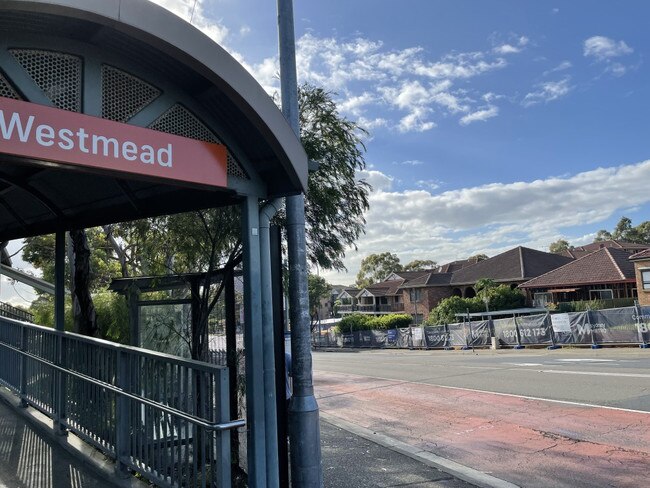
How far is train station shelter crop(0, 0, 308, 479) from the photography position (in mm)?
3076

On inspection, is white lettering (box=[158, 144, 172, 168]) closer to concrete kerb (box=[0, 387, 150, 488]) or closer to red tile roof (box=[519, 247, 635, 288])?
concrete kerb (box=[0, 387, 150, 488])

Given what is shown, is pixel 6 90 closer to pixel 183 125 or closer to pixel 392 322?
pixel 183 125

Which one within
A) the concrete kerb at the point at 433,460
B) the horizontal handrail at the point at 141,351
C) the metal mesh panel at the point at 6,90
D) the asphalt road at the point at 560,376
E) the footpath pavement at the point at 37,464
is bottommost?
the asphalt road at the point at 560,376

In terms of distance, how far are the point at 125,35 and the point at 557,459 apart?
753 centimetres

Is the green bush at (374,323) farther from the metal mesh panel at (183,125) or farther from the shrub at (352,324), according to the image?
the metal mesh panel at (183,125)

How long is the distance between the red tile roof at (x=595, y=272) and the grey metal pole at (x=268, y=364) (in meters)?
41.8

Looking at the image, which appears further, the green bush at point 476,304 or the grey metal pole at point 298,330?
the green bush at point 476,304

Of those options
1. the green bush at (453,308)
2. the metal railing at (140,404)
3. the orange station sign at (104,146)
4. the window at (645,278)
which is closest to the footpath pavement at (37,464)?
the metal railing at (140,404)

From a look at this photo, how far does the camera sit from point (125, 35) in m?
3.33

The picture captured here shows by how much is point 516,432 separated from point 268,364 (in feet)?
22.0

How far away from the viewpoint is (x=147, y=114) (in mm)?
3680

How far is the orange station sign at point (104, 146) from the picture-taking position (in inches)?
119

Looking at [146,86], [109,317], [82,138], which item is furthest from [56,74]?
[109,317]

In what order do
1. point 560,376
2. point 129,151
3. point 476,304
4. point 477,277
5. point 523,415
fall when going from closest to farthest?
point 129,151 < point 523,415 < point 560,376 < point 476,304 < point 477,277
